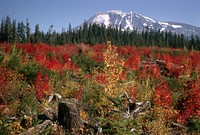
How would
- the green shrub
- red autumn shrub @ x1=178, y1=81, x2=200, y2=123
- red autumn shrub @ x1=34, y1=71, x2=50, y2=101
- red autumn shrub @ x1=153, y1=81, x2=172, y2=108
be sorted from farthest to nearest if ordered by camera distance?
red autumn shrub @ x1=153, y1=81, x2=172, y2=108 → red autumn shrub @ x1=178, y1=81, x2=200, y2=123 → red autumn shrub @ x1=34, y1=71, x2=50, y2=101 → the green shrub

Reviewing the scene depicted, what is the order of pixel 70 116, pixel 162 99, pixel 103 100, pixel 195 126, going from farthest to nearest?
pixel 162 99
pixel 195 126
pixel 103 100
pixel 70 116

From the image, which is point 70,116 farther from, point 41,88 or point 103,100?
point 41,88

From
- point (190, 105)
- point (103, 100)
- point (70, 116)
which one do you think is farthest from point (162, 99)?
point (70, 116)

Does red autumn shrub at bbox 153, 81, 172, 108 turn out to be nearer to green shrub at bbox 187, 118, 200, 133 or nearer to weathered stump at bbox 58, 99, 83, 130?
green shrub at bbox 187, 118, 200, 133

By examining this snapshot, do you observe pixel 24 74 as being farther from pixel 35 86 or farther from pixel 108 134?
pixel 108 134

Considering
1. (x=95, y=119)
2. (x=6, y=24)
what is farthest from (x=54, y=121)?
(x=6, y=24)

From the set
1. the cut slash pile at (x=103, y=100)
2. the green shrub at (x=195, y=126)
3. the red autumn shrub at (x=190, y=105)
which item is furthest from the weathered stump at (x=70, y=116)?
the red autumn shrub at (x=190, y=105)

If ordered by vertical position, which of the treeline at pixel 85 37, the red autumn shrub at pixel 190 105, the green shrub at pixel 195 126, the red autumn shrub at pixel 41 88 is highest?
the treeline at pixel 85 37

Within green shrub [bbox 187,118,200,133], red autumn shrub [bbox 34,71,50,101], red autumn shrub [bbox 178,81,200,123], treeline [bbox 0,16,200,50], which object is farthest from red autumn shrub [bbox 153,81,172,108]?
treeline [bbox 0,16,200,50]

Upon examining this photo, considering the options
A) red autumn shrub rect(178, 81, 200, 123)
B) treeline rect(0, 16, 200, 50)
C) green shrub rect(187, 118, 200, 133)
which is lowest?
green shrub rect(187, 118, 200, 133)

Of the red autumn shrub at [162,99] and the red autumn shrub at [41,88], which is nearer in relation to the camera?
A: the red autumn shrub at [41,88]

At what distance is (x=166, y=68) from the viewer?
87.9ft

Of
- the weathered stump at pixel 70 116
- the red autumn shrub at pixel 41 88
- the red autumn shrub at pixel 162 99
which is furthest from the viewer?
the red autumn shrub at pixel 162 99

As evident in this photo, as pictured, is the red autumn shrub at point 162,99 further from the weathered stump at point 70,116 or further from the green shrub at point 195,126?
the weathered stump at point 70,116
